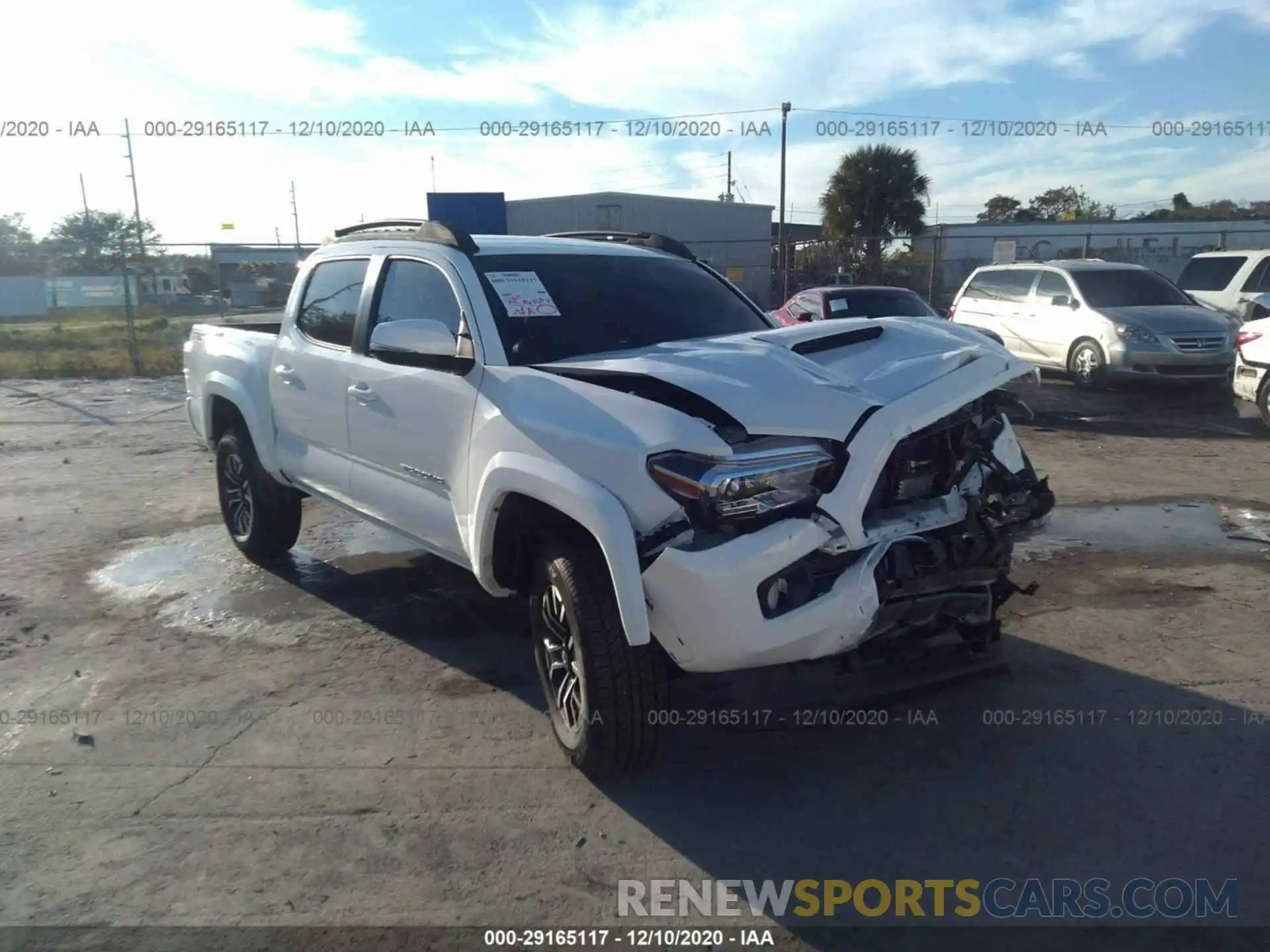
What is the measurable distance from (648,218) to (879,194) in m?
8.56

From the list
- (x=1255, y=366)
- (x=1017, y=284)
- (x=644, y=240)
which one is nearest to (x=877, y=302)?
(x=1017, y=284)

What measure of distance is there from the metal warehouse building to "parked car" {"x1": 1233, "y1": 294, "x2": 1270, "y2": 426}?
23268mm

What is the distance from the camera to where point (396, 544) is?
694cm

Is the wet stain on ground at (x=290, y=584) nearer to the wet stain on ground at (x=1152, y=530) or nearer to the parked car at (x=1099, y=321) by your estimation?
the wet stain on ground at (x=1152, y=530)

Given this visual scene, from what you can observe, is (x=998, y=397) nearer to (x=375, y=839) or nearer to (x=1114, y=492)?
(x=375, y=839)

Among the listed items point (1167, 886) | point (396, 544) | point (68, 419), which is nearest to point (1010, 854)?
point (1167, 886)

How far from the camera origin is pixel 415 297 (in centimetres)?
465

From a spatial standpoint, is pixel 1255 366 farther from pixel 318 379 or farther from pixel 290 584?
pixel 290 584

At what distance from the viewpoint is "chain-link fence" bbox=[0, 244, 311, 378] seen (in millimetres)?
19328

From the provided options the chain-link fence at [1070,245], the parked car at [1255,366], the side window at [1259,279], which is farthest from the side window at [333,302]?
the chain-link fence at [1070,245]

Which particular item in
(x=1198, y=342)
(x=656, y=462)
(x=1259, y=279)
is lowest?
(x=1198, y=342)

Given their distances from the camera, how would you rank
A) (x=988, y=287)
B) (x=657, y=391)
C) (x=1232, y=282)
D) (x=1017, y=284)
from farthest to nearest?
1. (x=1232, y=282)
2. (x=988, y=287)
3. (x=1017, y=284)
4. (x=657, y=391)

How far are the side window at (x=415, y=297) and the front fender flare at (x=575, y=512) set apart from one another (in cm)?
90

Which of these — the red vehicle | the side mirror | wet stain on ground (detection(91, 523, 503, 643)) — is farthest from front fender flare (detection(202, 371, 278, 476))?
the red vehicle
